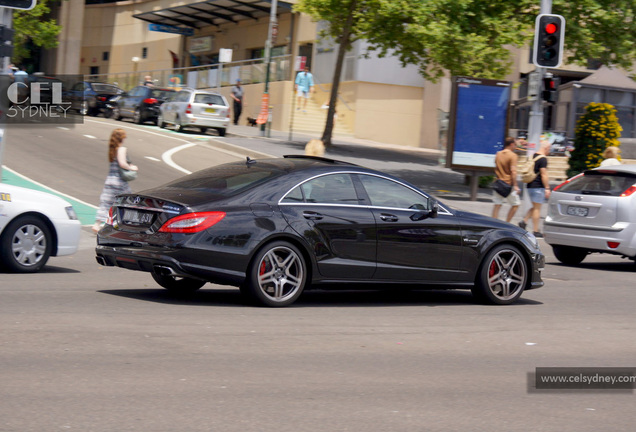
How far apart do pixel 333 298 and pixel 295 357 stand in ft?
10.7

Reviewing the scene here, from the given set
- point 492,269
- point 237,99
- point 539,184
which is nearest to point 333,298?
point 492,269

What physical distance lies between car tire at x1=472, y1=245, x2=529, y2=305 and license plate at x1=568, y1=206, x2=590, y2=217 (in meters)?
4.36

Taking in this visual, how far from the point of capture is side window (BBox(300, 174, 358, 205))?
9078 millimetres

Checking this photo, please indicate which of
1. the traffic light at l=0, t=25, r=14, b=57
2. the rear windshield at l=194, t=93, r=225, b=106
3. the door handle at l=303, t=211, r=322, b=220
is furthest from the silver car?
the rear windshield at l=194, t=93, r=225, b=106

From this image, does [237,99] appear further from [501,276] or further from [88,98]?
[501,276]

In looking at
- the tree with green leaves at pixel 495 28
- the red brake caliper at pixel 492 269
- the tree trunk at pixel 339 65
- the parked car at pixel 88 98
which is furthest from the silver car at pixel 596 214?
the parked car at pixel 88 98

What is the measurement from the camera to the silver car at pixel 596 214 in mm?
13820

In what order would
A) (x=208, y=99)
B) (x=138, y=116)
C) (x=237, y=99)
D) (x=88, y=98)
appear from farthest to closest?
(x=237, y=99) → (x=88, y=98) → (x=138, y=116) → (x=208, y=99)

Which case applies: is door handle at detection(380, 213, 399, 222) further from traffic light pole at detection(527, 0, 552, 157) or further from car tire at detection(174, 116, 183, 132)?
car tire at detection(174, 116, 183, 132)

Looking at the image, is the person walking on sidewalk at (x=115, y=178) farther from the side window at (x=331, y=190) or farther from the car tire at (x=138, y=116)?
the car tire at (x=138, y=116)

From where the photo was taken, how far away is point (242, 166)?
9531mm

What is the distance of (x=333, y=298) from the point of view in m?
10.1

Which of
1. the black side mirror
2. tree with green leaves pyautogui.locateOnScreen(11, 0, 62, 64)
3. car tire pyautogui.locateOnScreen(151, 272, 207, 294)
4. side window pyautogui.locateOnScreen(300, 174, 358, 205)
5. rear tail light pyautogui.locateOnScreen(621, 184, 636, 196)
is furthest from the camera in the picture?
tree with green leaves pyautogui.locateOnScreen(11, 0, 62, 64)

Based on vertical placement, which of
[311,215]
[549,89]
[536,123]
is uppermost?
[549,89]
